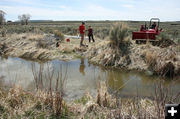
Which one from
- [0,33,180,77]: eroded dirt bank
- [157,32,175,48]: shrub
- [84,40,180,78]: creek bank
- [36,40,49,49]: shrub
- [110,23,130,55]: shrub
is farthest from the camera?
[36,40,49,49]: shrub

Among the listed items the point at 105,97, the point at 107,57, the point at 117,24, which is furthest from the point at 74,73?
the point at 117,24

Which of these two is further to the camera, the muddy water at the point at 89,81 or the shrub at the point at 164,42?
the shrub at the point at 164,42

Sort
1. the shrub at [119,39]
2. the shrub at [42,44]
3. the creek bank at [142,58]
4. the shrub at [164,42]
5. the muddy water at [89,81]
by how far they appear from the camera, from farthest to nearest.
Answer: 1. the shrub at [42,44]
2. the shrub at [119,39]
3. the shrub at [164,42]
4. the creek bank at [142,58]
5. the muddy water at [89,81]

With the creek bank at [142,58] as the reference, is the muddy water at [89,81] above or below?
below

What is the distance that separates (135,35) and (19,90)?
8.34 meters

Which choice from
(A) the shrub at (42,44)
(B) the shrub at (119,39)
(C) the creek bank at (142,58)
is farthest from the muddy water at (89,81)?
(A) the shrub at (42,44)

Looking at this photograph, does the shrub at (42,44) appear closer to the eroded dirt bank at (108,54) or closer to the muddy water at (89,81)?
the eroded dirt bank at (108,54)

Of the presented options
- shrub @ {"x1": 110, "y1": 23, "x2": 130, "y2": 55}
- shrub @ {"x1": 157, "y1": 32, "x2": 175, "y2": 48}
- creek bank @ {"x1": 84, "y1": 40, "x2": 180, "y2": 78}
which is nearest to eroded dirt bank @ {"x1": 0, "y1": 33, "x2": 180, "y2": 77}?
creek bank @ {"x1": 84, "y1": 40, "x2": 180, "y2": 78}

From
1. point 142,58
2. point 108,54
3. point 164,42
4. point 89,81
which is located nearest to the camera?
point 89,81

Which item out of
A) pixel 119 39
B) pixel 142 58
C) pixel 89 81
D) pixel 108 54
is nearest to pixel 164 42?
pixel 142 58

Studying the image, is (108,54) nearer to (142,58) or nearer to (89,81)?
(142,58)

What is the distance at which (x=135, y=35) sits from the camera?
10.8 meters

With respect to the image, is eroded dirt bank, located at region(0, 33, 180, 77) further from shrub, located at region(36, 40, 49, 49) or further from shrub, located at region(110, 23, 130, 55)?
shrub, located at region(110, 23, 130, 55)

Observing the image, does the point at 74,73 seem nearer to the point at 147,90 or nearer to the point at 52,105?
the point at 147,90
